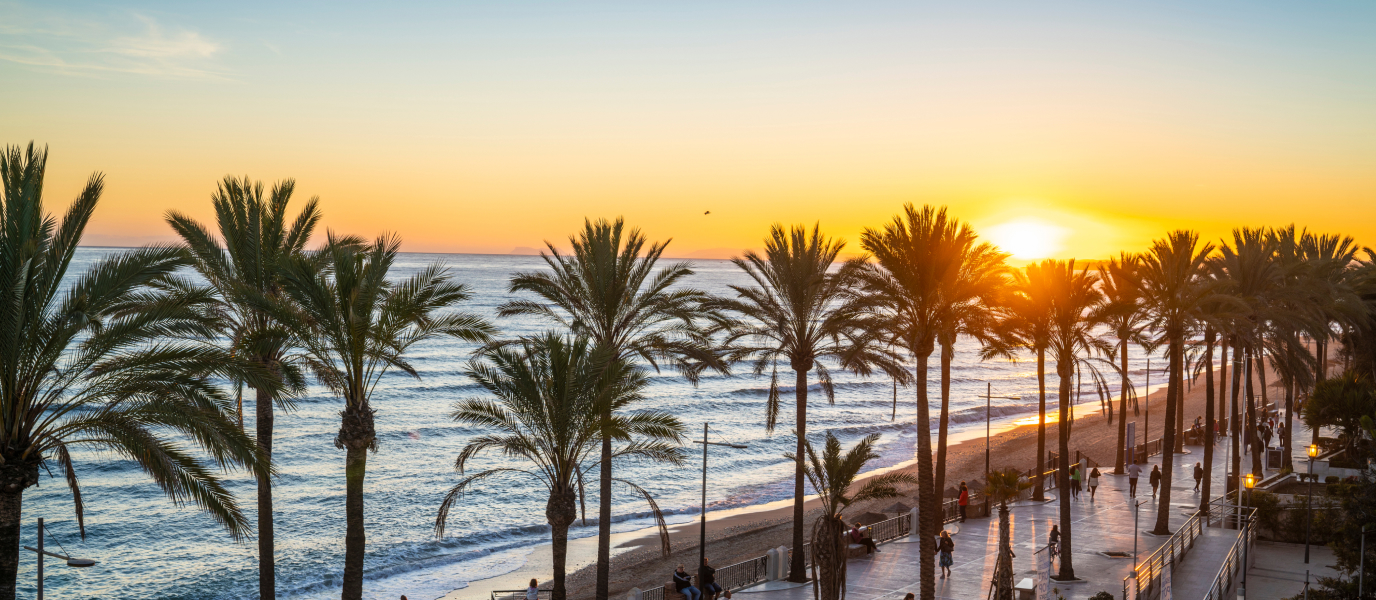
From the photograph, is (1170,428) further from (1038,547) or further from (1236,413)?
(1236,413)

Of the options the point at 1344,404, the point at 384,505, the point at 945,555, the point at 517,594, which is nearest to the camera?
the point at 945,555

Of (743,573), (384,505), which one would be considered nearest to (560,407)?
(743,573)

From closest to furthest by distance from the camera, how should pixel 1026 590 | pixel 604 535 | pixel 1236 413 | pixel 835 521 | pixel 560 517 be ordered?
pixel 560 517, pixel 1026 590, pixel 835 521, pixel 604 535, pixel 1236 413

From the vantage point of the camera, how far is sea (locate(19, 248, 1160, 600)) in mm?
31703

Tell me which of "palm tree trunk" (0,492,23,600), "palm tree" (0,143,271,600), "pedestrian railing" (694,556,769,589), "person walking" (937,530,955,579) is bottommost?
"pedestrian railing" (694,556,769,589)

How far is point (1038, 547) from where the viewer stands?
25.8m

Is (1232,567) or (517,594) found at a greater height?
(1232,567)

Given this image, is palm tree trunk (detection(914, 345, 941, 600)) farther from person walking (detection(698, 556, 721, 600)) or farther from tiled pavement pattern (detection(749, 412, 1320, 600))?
person walking (detection(698, 556, 721, 600))

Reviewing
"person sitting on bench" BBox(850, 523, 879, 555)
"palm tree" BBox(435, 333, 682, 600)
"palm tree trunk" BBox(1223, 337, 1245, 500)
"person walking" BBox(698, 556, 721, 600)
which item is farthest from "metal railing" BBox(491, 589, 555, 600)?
"palm tree trunk" BBox(1223, 337, 1245, 500)

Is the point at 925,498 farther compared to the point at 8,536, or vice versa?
the point at 925,498

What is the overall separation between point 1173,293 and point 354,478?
68.2 feet

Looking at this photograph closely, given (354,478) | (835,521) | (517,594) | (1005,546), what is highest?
(354,478)

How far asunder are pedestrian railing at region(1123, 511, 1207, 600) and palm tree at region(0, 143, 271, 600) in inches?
648

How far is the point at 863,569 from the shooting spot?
2423 centimetres
